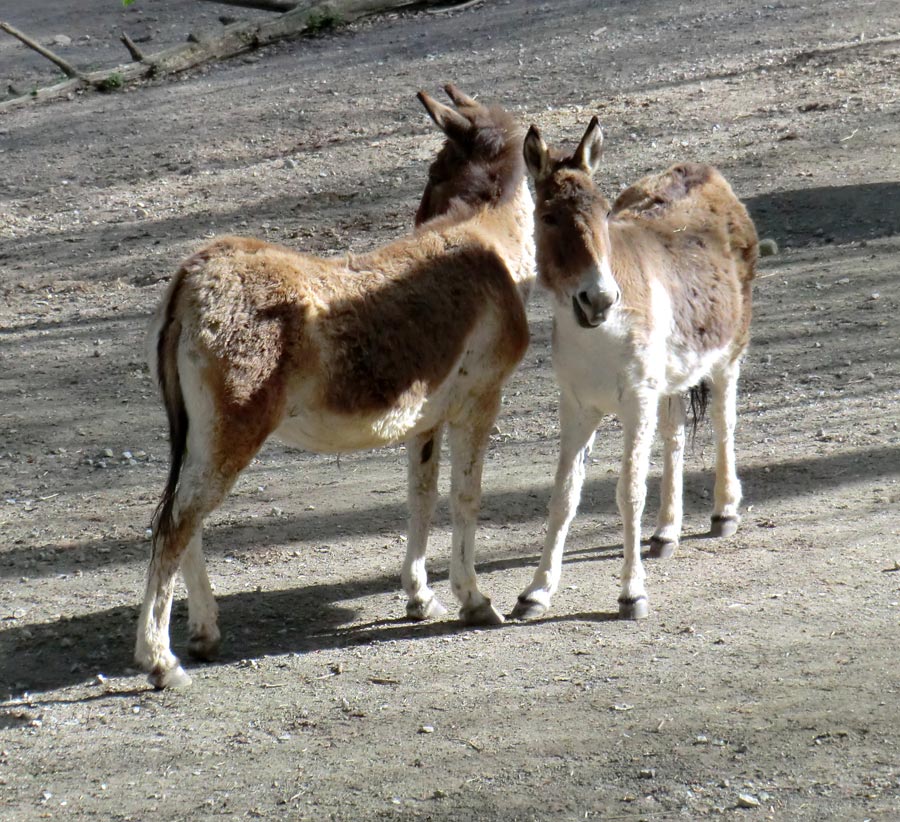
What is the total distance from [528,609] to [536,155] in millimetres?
2130

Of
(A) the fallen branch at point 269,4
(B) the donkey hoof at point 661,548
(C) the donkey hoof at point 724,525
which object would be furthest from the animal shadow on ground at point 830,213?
(A) the fallen branch at point 269,4

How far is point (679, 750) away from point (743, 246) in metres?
3.35

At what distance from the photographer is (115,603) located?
6137mm

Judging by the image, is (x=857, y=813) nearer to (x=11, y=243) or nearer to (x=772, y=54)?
(x=11, y=243)

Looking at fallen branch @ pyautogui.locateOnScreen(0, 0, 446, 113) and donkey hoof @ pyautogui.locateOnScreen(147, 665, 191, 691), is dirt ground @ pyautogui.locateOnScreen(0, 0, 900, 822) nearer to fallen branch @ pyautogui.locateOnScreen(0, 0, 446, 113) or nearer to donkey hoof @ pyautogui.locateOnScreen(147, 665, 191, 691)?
donkey hoof @ pyautogui.locateOnScreen(147, 665, 191, 691)

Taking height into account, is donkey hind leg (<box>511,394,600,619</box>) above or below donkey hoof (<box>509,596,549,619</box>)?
above

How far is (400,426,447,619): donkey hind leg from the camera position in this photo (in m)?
5.81

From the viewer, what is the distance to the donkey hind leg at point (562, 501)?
5.73 meters

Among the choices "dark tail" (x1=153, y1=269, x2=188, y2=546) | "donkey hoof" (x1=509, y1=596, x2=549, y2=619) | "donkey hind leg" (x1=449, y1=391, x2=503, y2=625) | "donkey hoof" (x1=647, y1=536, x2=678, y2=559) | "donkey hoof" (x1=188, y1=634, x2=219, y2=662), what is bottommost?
"donkey hoof" (x1=647, y1=536, x2=678, y2=559)

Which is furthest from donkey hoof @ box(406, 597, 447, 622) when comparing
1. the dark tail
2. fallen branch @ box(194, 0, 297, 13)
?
fallen branch @ box(194, 0, 297, 13)

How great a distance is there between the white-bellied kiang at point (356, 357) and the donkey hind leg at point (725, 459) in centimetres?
149

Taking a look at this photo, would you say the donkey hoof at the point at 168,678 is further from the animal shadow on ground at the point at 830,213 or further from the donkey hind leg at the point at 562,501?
the animal shadow on ground at the point at 830,213

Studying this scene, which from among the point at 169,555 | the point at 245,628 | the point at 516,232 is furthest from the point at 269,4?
the point at 169,555

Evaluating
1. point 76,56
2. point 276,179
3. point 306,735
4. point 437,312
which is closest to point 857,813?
point 306,735
